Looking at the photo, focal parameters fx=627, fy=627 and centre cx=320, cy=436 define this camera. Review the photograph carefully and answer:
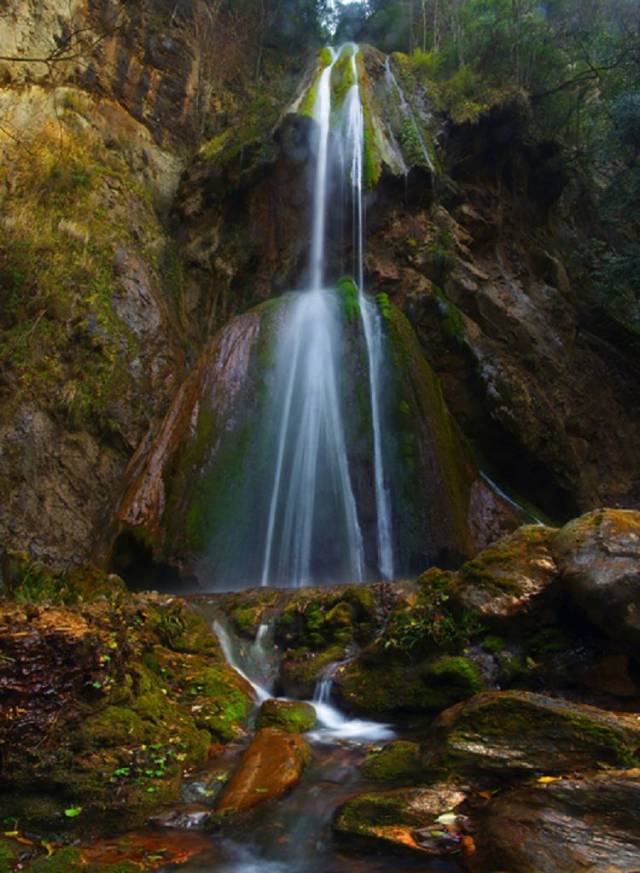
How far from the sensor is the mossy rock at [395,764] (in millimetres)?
4047

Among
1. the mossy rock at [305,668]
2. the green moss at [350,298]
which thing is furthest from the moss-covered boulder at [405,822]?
the green moss at [350,298]

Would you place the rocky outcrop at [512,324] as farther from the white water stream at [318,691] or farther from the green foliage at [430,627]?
the white water stream at [318,691]

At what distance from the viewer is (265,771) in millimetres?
4125

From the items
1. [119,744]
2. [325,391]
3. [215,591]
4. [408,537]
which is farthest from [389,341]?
[119,744]

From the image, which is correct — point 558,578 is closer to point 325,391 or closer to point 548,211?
point 325,391

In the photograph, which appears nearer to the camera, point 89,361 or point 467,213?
point 89,361

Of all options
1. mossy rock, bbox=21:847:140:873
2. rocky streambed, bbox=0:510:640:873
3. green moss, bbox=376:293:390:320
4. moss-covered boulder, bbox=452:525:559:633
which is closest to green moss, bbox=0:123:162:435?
green moss, bbox=376:293:390:320

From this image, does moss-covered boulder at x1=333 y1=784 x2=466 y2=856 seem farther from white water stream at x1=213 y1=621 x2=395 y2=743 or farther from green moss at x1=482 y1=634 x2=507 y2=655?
green moss at x1=482 y1=634 x2=507 y2=655

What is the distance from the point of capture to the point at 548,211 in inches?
692

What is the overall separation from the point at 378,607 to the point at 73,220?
10.2m

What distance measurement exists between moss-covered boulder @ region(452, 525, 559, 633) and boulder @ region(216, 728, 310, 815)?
2.15m

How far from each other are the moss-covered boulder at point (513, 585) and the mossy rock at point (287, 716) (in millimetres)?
1749

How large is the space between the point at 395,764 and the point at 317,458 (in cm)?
628

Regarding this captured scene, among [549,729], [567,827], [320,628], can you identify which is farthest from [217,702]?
[567,827]
